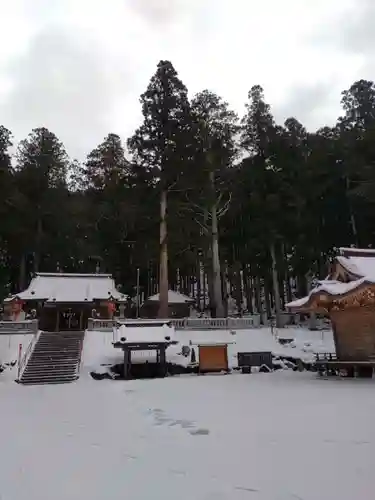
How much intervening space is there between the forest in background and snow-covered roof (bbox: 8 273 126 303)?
4.06 metres

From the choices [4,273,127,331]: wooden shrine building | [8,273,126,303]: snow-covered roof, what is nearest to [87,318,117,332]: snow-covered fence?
[4,273,127,331]: wooden shrine building

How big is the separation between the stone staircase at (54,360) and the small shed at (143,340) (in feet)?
8.18

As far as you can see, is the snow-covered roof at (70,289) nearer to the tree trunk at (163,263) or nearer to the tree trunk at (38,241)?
the tree trunk at (38,241)

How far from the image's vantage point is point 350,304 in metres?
17.3

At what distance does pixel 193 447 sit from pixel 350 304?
40.9ft

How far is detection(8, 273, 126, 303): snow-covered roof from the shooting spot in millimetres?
30094

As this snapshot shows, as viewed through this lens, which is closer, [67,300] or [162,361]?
[162,361]

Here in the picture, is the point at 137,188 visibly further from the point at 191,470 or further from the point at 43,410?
the point at 191,470

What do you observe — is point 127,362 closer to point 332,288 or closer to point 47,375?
point 47,375

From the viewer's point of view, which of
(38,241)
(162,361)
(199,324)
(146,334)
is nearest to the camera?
(146,334)

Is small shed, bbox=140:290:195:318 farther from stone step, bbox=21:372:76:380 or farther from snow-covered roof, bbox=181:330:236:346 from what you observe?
stone step, bbox=21:372:76:380

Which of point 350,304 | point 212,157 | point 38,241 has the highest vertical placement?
point 212,157

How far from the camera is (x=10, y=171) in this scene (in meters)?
34.8

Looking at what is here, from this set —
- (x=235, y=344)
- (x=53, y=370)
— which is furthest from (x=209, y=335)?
(x=53, y=370)
